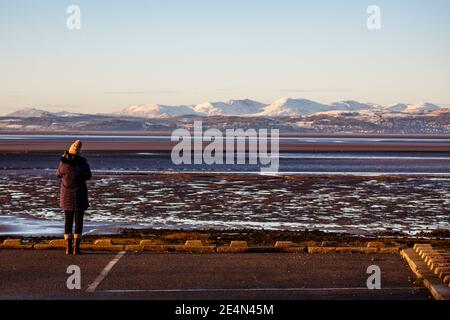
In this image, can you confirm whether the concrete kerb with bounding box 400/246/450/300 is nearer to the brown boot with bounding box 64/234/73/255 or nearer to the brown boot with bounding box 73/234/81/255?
the brown boot with bounding box 73/234/81/255

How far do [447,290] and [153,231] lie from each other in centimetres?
1284

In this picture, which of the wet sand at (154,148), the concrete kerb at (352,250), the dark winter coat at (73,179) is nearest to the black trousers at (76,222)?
the dark winter coat at (73,179)

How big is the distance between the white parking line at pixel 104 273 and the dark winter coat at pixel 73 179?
1152 mm

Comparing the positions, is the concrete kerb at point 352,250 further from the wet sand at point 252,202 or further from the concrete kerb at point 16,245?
the wet sand at point 252,202

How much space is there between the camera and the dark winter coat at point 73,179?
15.0 m

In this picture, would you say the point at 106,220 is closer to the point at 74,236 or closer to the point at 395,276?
the point at 74,236

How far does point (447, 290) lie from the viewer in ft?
36.7

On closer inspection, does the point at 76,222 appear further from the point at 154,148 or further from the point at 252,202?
the point at 154,148

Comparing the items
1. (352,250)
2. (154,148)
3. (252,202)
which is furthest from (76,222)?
(154,148)

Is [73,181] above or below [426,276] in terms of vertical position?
above

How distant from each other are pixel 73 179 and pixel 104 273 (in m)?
2.58

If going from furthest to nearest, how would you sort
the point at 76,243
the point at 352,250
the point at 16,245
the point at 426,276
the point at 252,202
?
the point at 252,202
the point at 16,245
the point at 352,250
the point at 76,243
the point at 426,276

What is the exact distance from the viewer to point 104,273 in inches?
510

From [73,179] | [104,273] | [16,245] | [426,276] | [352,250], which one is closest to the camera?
[426,276]
